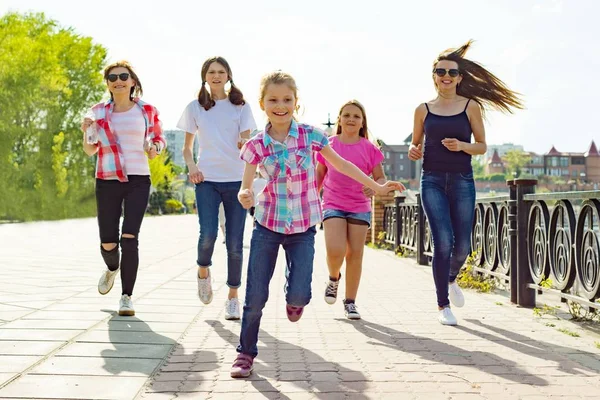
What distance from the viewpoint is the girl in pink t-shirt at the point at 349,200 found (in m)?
5.77

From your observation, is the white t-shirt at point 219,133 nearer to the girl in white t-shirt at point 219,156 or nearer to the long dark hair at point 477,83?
the girl in white t-shirt at point 219,156

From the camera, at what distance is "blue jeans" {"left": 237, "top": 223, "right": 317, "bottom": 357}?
3.84 m

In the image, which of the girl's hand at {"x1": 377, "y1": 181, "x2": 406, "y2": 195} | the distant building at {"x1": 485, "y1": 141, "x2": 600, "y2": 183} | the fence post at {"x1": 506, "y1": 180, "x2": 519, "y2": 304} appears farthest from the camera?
the distant building at {"x1": 485, "y1": 141, "x2": 600, "y2": 183}

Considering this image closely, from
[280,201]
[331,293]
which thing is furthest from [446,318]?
[280,201]

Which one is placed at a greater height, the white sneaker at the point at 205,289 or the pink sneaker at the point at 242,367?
the white sneaker at the point at 205,289

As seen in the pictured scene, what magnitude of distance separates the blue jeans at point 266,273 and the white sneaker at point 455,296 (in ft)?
7.31

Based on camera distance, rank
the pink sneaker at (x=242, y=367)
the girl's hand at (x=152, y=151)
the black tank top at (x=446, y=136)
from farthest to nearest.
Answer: the girl's hand at (x=152, y=151) → the black tank top at (x=446, y=136) → the pink sneaker at (x=242, y=367)

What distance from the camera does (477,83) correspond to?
5.94 meters

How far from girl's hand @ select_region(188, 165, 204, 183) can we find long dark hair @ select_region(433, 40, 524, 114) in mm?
2035

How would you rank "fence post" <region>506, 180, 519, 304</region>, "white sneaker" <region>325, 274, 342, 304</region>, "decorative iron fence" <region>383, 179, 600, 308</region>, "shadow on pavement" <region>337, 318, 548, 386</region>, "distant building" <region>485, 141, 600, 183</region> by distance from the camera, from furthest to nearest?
1. "distant building" <region>485, 141, 600, 183</region>
2. "fence post" <region>506, 180, 519, 304</region>
3. "white sneaker" <region>325, 274, 342, 304</region>
4. "decorative iron fence" <region>383, 179, 600, 308</region>
5. "shadow on pavement" <region>337, 318, 548, 386</region>

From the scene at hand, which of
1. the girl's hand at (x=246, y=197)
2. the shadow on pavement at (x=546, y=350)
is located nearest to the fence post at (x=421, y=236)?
the shadow on pavement at (x=546, y=350)

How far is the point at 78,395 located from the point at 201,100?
9.61ft

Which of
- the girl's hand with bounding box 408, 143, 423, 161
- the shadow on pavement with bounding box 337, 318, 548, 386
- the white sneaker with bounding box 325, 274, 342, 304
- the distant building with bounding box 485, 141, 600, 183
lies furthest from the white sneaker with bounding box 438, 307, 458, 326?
the distant building with bounding box 485, 141, 600, 183

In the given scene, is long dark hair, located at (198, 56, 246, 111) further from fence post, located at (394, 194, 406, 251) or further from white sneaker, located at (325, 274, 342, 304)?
fence post, located at (394, 194, 406, 251)
